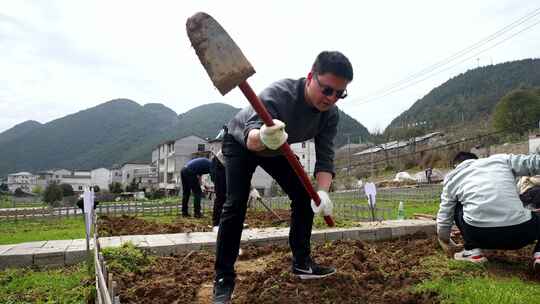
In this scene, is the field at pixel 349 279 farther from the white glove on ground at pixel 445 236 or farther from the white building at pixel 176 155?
the white building at pixel 176 155

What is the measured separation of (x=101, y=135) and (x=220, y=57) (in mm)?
130572

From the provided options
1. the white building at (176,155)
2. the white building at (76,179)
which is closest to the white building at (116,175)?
the white building at (76,179)

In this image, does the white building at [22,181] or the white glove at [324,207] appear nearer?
the white glove at [324,207]

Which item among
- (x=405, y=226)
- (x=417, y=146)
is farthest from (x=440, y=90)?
(x=405, y=226)

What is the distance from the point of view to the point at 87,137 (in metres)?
120

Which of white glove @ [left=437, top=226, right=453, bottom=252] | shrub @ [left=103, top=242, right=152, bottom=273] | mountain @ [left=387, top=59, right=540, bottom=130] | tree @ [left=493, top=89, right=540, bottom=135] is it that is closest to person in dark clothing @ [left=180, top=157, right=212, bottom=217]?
shrub @ [left=103, top=242, right=152, bottom=273]

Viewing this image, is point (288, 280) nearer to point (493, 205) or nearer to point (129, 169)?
point (493, 205)

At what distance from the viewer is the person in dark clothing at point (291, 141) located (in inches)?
97.6

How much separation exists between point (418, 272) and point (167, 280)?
1981 millimetres

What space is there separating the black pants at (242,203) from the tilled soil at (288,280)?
0.27 meters

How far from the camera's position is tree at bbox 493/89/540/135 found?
36.4m

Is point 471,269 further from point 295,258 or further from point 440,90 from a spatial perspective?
point 440,90

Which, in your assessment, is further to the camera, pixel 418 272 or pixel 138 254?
pixel 138 254

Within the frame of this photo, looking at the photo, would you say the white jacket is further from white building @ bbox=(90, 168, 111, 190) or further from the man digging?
white building @ bbox=(90, 168, 111, 190)
